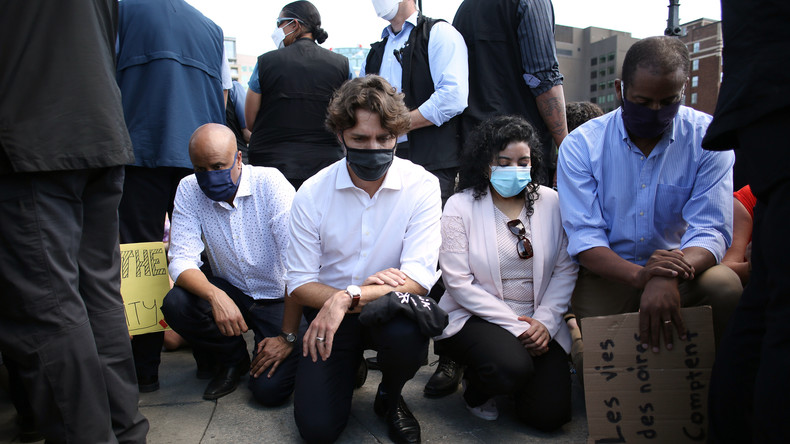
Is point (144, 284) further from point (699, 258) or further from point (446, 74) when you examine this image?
point (699, 258)

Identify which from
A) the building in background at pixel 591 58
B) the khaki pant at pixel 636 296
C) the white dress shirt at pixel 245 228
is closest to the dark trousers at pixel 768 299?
the khaki pant at pixel 636 296

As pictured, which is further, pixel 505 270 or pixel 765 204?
pixel 505 270

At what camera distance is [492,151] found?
9.41 ft

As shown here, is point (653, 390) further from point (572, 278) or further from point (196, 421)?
point (196, 421)

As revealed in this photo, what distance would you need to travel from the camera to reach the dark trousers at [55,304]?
5.59 ft

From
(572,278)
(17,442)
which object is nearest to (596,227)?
(572,278)

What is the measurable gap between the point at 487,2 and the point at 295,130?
157 centimetres

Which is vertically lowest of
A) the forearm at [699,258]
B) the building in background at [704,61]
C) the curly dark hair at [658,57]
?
the forearm at [699,258]

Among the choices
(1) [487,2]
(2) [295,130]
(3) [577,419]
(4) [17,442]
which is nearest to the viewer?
(4) [17,442]

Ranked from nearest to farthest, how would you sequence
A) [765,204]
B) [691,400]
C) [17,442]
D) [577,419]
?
1. [765,204]
2. [691,400]
3. [17,442]
4. [577,419]

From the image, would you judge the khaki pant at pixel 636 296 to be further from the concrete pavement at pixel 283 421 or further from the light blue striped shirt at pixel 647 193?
the concrete pavement at pixel 283 421

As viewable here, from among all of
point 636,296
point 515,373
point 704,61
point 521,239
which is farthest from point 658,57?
point 704,61

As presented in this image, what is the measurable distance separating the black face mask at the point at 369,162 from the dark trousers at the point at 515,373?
89cm

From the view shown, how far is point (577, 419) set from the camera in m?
2.61
